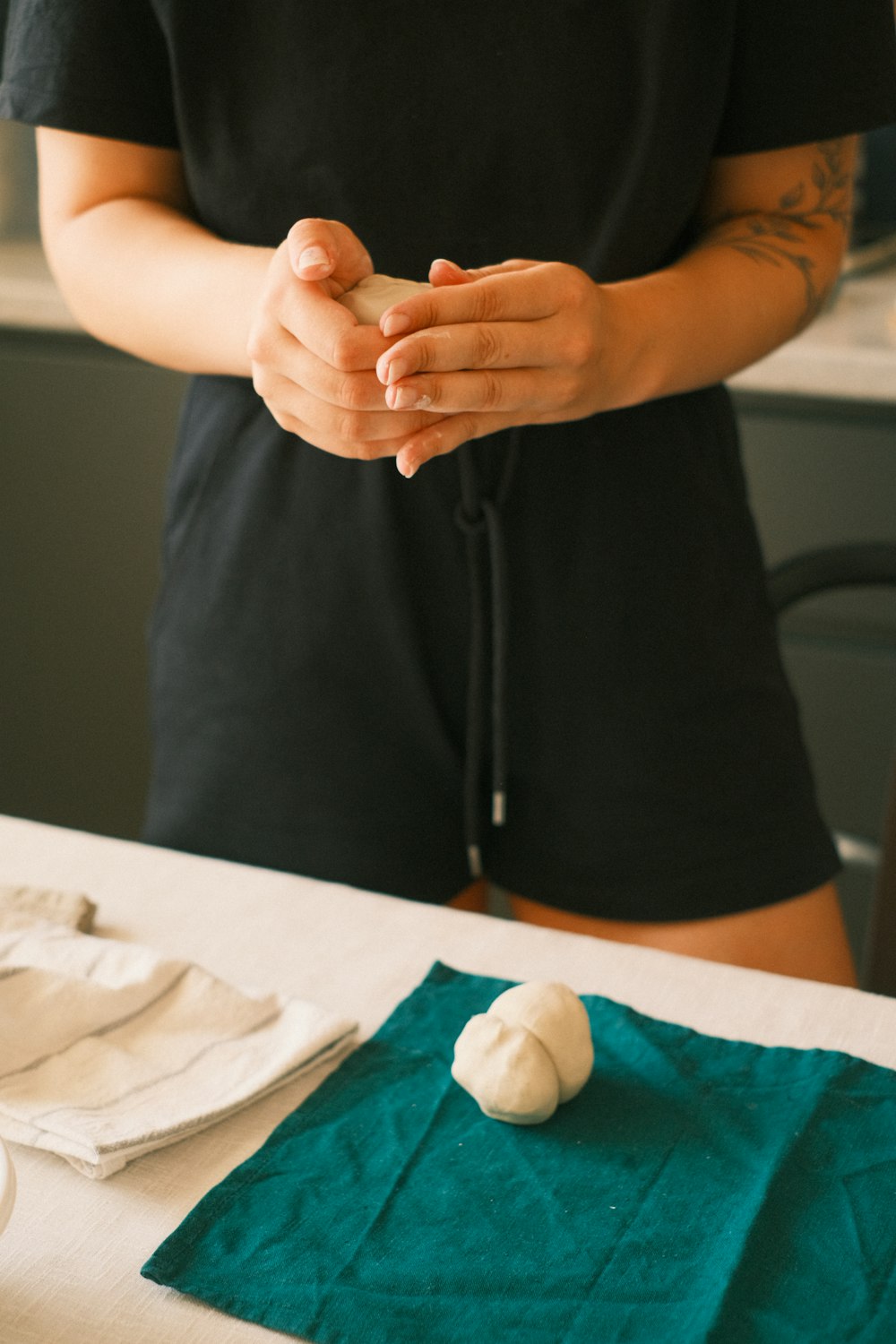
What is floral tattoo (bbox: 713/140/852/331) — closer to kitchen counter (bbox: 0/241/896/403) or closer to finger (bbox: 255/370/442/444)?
finger (bbox: 255/370/442/444)

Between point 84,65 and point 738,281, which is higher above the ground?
point 84,65

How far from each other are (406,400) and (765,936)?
0.43 m

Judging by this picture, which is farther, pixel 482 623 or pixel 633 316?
pixel 482 623

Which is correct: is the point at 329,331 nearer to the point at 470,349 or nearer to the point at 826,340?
the point at 470,349

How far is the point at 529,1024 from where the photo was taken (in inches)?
23.6

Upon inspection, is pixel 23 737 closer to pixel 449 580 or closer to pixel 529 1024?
pixel 449 580

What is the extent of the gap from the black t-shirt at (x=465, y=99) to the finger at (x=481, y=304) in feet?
0.57

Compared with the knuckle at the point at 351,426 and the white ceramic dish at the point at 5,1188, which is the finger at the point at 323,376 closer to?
the knuckle at the point at 351,426

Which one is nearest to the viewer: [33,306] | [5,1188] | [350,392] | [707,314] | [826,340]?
[5,1188]

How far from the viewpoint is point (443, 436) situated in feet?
2.31

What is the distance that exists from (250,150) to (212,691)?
0.34 meters

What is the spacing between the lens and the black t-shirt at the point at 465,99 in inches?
32.1

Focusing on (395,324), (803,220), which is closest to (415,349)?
(395,324)

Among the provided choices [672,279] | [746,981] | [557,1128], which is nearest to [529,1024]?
[557,1128]
